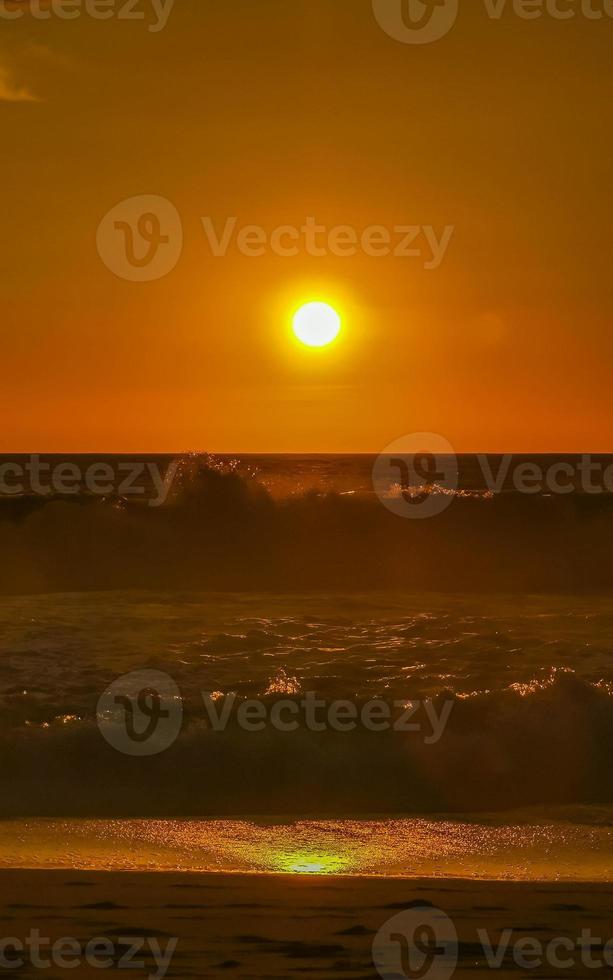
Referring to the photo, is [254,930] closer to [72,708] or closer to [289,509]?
[72,708]

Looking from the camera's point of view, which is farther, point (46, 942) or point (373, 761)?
point (373, 761)

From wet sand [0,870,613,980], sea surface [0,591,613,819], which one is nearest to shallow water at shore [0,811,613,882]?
wet sand [0,870,613,980]

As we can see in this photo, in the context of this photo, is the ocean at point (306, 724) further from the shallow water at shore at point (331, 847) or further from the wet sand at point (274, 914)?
the wet sand at point (274, 914)

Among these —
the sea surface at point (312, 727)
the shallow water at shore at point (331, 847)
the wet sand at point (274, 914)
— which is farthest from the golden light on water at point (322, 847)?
the sea surface at point (312, 727)

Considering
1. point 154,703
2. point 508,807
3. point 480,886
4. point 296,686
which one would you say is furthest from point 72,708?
point 480,886

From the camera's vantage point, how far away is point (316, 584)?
20031 millimetres

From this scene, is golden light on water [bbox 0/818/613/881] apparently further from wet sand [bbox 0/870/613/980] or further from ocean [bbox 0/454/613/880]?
wet sand [bbox 0/870/613/980]

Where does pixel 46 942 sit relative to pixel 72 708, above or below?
below

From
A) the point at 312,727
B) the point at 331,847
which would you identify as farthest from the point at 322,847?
the point at 312,727

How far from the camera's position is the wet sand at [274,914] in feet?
12.5

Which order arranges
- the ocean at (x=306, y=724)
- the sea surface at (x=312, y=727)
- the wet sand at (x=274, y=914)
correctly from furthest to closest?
the sea surface at (x=312, y=727)
the ocean at (x=306, y=724)
the wet sand at (x=274, y=914)

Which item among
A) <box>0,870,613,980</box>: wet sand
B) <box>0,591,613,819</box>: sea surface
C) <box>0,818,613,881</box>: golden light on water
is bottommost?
<box>0,870,613,980</box>: wet sand

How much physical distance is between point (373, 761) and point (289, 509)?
1711cm

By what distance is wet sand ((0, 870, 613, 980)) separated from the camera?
3809 millimetres
